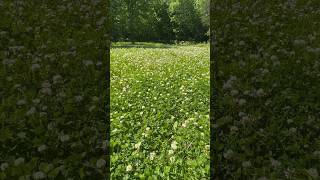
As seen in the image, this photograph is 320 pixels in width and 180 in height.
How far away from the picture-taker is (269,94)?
991cm

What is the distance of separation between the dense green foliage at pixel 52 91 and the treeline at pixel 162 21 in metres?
49.6

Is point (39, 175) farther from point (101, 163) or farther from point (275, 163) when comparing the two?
point (275, 163)

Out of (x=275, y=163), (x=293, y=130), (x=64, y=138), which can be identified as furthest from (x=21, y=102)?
(x=293, y=130)

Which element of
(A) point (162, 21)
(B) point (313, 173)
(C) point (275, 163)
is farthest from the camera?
(A) point (162, 21)

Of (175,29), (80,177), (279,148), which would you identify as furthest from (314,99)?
(175,29)

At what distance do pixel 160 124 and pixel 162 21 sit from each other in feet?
269

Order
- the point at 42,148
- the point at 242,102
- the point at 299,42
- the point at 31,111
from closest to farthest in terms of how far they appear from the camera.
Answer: the point at 42,148
the point at 31,111
the point at 242,102
the point at 299,42

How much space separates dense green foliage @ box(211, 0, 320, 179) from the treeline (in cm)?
5173

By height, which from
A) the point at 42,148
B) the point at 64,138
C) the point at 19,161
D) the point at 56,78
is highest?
the point at 56,78

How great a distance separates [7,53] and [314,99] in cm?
920

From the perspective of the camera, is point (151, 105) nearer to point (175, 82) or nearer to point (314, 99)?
point (175, 82)

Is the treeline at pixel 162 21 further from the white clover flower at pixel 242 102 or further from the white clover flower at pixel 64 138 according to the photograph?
the white clover flower at pixel 64 138

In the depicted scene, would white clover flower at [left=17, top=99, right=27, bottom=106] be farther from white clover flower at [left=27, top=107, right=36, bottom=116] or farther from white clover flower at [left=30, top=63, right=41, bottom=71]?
white clover flower at [left=30, top=63, right=41, bottom=71]

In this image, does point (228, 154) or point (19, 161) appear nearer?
point (19, 161)
